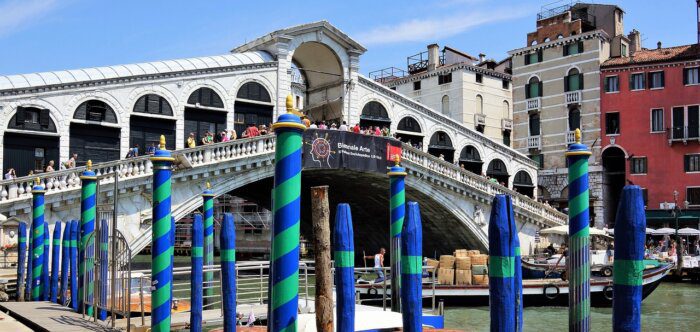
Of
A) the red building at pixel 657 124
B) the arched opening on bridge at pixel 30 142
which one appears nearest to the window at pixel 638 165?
the red building at pixel 657 124

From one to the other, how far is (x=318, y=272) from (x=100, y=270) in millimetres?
3547

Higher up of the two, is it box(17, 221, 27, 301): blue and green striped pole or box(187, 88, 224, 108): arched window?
box(187, 88, 224, 108): arched window

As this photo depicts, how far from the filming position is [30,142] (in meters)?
17.9

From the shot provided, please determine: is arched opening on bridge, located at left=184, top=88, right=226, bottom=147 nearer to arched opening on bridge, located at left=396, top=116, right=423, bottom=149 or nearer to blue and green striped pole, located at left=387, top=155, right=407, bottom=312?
arched opening on bridge, located at left=396, top=116, right=423, bottom=149

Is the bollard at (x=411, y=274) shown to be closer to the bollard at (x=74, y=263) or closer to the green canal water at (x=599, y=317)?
the bollard at (x=74, y=263)

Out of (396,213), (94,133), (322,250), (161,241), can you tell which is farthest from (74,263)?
(94,133)

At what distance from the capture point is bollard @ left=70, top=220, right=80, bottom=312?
10523 mm

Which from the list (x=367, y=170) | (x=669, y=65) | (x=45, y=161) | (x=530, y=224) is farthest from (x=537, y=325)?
(x=669, y=65)

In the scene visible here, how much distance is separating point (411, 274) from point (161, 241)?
287 centimetres

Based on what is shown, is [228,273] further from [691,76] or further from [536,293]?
[691,76]

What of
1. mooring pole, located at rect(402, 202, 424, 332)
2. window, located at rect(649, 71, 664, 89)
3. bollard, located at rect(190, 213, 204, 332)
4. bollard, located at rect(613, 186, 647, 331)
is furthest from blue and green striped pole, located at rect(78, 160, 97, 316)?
window, located at rect(649, 71, 664, 89)

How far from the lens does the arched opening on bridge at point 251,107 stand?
21.8 meters

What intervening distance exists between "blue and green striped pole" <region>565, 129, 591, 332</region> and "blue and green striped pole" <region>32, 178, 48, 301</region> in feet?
30.0

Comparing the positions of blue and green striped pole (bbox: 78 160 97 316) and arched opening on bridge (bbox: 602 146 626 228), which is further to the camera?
arched opening on bridge (bbox: 602 146 626 228)
